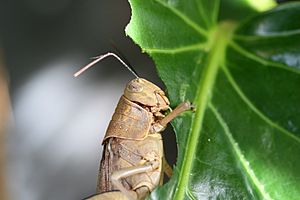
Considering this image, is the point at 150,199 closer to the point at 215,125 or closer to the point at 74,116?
the point at 215,125

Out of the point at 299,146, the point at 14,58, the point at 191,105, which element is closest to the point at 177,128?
the point at 191,105

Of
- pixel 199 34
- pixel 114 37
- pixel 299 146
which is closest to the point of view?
pixel 299 146

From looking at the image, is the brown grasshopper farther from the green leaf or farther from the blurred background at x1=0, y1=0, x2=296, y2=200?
the blurred background at x1=0, y1=0, x2=296, y2=200

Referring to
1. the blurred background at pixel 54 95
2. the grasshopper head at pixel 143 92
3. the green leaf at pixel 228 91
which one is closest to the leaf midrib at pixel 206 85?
the green leaf at pixel 228 91

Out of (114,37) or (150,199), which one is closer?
(150,199)

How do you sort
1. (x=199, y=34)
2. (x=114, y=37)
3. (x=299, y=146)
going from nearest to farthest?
(x=299, y=146), (x=199, y=34), (x=114, y=37)

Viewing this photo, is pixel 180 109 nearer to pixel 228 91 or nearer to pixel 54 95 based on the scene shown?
pixel 228 91

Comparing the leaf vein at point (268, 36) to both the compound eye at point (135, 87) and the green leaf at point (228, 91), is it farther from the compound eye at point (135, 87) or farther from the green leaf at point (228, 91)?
the compound eye at point (135, 87)
